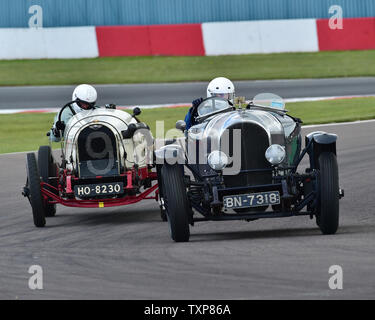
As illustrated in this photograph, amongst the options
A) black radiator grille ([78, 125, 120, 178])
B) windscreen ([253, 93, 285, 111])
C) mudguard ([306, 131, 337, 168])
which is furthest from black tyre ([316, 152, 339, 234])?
black radiator grille ([78, 125, 120, 178])

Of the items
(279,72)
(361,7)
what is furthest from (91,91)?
(361,7)

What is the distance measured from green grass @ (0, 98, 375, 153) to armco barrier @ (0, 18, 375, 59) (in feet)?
22.2

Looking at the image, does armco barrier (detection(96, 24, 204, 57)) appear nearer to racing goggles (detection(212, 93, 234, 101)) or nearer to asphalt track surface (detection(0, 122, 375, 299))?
asphalt track surface (detection(0, 122, 375, 299))

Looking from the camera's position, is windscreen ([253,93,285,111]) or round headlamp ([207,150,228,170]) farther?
windscreen ([253,93,285,111])

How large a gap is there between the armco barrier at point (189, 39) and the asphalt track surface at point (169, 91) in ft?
9.96

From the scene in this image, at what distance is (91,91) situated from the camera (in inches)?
472

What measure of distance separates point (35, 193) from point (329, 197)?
333cm

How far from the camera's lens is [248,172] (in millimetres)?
9352

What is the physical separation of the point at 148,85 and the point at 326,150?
54.9 ft

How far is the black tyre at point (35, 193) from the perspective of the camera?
10555 millimetres

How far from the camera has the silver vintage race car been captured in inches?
428
